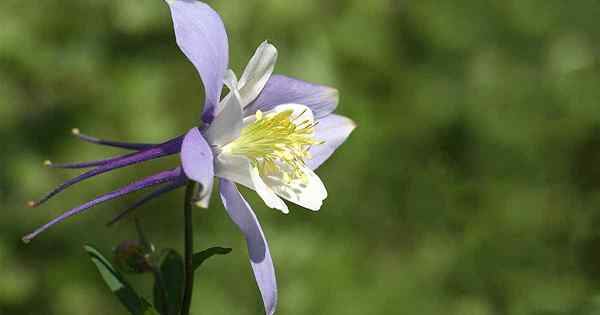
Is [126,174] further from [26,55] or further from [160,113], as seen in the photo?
[26,55]

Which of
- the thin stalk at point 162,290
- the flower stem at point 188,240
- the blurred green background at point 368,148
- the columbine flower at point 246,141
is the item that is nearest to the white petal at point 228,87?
the columbine flower at point 246,141

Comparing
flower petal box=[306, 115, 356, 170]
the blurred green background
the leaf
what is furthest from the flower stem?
the blurred green background

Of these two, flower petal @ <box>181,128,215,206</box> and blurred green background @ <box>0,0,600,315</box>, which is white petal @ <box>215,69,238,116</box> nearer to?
flower petal @ <box>181,128,215,206</box>

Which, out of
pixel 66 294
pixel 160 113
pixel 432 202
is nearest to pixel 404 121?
pixel 432 202

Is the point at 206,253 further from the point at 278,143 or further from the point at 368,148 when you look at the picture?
the point at 368,148

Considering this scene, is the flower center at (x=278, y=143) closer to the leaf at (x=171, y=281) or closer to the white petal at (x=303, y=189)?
the white petal at (x=303, y=189)

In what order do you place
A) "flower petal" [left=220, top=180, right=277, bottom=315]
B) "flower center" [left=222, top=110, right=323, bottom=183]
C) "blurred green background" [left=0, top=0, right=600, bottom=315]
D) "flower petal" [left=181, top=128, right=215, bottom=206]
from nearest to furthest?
"flower petal" [left=181, top=128, right=215, bottom=206] < "flower petal" [left=220, top=180, right=277, bottom=315] < "flower center" [left=222, top=110, right=323, bottom=183] < "blurred green background" [left=0, top=0, right=600, bottom=315]
